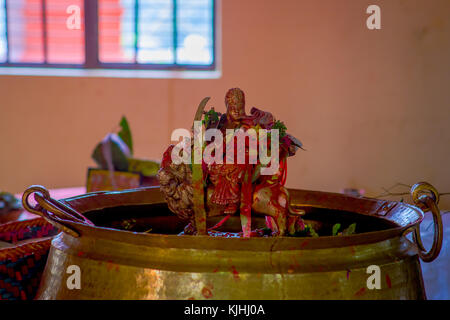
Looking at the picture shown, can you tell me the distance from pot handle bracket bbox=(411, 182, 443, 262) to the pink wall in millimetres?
2399

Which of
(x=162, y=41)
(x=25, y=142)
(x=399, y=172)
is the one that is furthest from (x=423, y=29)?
(x=25, y=142)

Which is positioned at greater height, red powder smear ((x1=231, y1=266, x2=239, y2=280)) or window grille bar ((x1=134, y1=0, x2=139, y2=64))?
window grille bar ((x1=134, y1=0, x2=139, y2=64))

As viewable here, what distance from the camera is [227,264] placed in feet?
2.70

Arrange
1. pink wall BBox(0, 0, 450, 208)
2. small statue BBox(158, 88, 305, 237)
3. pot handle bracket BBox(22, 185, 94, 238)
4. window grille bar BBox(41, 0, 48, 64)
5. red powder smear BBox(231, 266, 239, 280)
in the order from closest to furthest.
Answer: red powder smear BBox(231, 266, 239, 280) → pot handle bracket BBox(22, 185, 94, 238) → small statue BBox(158, 88, 305, 237) → pink wall BBox(0, 0, 450, 208) → window grille bar BBox(41, 0, 48, 64)

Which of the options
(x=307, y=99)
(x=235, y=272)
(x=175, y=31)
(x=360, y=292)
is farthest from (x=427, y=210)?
(x=175, y=31)

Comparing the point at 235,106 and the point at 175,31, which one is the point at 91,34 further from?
the point at 235,106

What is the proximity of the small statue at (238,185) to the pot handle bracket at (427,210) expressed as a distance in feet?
0.73

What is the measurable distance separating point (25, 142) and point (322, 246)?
3461 millimetres

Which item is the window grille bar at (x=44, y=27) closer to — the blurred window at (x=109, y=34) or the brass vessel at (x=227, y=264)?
the blurred window at (x=109, y=34)

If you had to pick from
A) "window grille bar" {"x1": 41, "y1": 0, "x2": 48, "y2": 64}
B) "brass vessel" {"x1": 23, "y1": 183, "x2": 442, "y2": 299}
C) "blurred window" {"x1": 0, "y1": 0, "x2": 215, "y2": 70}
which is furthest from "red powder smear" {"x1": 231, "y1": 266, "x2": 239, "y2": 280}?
"window grille bar" {"x1": 41, "y1": 0, "x2": 48, "y2": 64}

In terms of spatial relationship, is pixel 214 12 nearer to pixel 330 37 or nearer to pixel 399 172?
pixel 330 37

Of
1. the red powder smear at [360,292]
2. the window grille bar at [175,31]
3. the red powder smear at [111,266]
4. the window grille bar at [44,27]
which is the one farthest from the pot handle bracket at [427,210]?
the window grille bar at [44,27]

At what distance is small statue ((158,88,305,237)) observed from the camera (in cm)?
106

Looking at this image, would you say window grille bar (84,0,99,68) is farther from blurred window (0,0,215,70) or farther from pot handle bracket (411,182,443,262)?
pot handle bracket (411,182,443,262)
